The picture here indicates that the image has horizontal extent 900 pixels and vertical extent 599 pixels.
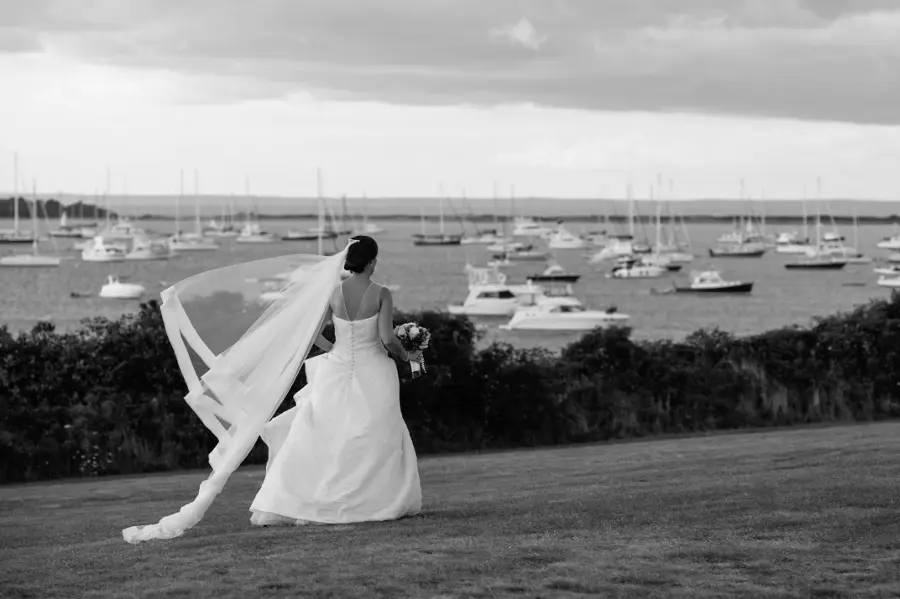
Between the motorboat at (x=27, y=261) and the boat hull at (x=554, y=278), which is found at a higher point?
the motorboat at (x=27, y=261)

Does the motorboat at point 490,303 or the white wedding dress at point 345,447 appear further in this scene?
the motorboat at point 490,303

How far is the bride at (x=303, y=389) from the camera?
12.3 meters

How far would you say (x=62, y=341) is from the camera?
2456 cm

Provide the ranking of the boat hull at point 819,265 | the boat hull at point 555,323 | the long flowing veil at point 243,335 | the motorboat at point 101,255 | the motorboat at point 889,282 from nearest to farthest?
the long flowing veil at point 243,335 → the boat hull at point 555,323 → the motorboat at point 889,282 → the boat hull at point 819,265 → the motorboat at point 101,255

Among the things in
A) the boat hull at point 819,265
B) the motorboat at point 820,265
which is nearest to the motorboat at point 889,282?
the boat hull at point 819,265

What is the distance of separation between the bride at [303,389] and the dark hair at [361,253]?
0.5 inches

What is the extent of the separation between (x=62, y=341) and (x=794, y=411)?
14.1m

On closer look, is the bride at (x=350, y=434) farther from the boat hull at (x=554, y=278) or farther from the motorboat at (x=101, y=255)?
the motorboat at (x=101, y=255)

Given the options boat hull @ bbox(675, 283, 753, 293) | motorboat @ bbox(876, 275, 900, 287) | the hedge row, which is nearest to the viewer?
the hedge row

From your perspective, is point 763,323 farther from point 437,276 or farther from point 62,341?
point 62,341

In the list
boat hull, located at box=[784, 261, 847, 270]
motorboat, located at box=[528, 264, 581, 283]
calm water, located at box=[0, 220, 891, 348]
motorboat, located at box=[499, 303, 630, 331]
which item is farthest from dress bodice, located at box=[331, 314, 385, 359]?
boat hull, located at box=[784, 261, 847, 270]

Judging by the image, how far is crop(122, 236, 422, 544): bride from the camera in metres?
12.3

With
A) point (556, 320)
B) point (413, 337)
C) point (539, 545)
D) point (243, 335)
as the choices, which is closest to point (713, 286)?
point (556, 320)

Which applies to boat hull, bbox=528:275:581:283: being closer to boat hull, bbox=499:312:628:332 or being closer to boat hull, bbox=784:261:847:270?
boat hull, bbox=784:261:847:270
